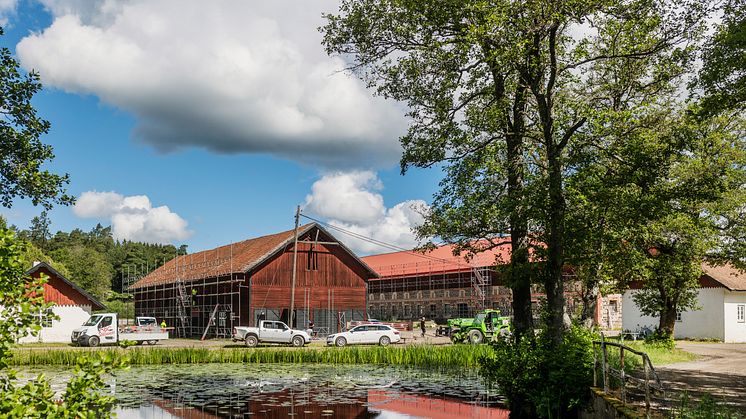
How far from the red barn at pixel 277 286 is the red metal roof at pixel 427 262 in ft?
36.3

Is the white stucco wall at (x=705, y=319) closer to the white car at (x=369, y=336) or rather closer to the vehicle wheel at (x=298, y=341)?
the white car at (x=369, y=336)

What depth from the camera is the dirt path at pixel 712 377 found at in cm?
1396

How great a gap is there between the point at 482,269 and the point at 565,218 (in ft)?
138

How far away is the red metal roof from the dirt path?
33750mm

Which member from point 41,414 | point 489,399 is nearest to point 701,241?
point 489,399

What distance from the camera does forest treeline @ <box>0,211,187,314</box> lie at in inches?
3816

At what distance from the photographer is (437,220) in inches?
771

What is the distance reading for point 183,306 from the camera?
53844 millimetres

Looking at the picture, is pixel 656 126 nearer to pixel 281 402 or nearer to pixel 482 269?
pixel 281 402

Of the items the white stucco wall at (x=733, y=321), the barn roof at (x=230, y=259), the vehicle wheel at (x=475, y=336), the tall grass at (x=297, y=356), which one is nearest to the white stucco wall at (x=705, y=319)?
the white stucco wall at (x=733, y=321)

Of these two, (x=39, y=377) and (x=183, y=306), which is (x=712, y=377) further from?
(x=183, y=306)

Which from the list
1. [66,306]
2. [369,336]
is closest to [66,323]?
[66,306]

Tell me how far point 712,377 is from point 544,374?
5.36 m

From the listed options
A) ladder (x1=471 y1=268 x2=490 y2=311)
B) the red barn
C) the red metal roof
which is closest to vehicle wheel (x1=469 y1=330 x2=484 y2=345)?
the red barn
